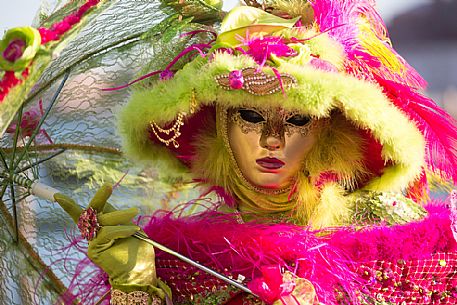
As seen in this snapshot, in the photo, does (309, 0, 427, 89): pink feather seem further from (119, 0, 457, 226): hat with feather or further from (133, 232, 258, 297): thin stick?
(133, 232, 258, 297): thin stick

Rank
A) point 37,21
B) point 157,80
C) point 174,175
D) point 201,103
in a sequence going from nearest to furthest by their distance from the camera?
point 37,21 < point 201,103 < point 157,80 < point 174,175

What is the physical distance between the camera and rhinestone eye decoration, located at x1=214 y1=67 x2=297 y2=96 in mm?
1789

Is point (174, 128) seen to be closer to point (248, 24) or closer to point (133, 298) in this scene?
point (248, 24)

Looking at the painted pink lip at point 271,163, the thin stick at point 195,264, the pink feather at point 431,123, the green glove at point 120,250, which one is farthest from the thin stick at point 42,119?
the pink feather at point 431,123

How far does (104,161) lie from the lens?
2314 mm

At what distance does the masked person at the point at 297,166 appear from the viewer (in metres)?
1.79

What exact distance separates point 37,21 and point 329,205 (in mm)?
777

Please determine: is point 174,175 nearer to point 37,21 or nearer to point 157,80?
point 157,80

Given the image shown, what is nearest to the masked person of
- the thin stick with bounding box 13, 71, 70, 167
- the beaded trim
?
the beaded trim

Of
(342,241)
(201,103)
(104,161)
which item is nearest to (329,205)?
(342,241)

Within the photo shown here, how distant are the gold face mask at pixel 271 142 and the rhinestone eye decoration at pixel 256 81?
105 millimetres

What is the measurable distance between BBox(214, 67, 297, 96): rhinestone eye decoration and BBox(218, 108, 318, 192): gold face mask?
0.11 meters

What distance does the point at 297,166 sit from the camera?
196cm

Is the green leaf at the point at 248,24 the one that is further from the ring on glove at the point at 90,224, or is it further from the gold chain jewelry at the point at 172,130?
the ring on glove at the point at 90,224
